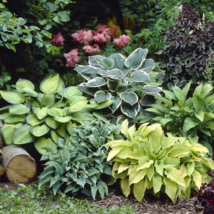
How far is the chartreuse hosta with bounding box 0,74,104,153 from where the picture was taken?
4.67 m

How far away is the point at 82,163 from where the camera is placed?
161 inches

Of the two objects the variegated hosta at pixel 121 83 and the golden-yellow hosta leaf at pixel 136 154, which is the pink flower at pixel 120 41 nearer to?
the variegated hosta at pixel 121 83

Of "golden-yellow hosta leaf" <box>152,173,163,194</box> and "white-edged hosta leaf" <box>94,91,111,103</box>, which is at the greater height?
"white-edged hosta leaf" <box>94,91,111,103</box>

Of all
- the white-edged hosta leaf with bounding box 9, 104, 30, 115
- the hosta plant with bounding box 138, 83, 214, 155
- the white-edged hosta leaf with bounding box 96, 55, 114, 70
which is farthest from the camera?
the white-edged hosta leaf with bounding box 96, 55, 114, 70

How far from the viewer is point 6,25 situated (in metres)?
4.34

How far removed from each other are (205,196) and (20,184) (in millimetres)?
2125

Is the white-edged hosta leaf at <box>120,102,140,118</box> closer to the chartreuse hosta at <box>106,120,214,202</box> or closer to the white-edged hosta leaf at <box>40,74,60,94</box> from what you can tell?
the chartreuse hosta at <box>106,120,214,202</box>

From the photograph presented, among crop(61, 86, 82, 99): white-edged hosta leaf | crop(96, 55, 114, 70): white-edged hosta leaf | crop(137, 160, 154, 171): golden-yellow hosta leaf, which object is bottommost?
crop(137, 160, 154, 171): golden-yellow hosta leaf

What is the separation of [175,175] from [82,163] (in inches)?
41.3

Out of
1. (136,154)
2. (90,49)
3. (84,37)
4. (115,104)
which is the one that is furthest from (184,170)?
(84,37)

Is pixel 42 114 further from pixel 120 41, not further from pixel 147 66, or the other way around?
pixel 120 41

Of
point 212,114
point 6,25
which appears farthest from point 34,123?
point 212,114

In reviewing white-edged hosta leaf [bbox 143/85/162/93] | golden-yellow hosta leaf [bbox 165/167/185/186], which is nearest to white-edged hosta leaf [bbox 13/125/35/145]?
white-edged hosta leaf [bbox 143/85/162/93]

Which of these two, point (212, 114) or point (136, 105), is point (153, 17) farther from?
point (212, 114)
